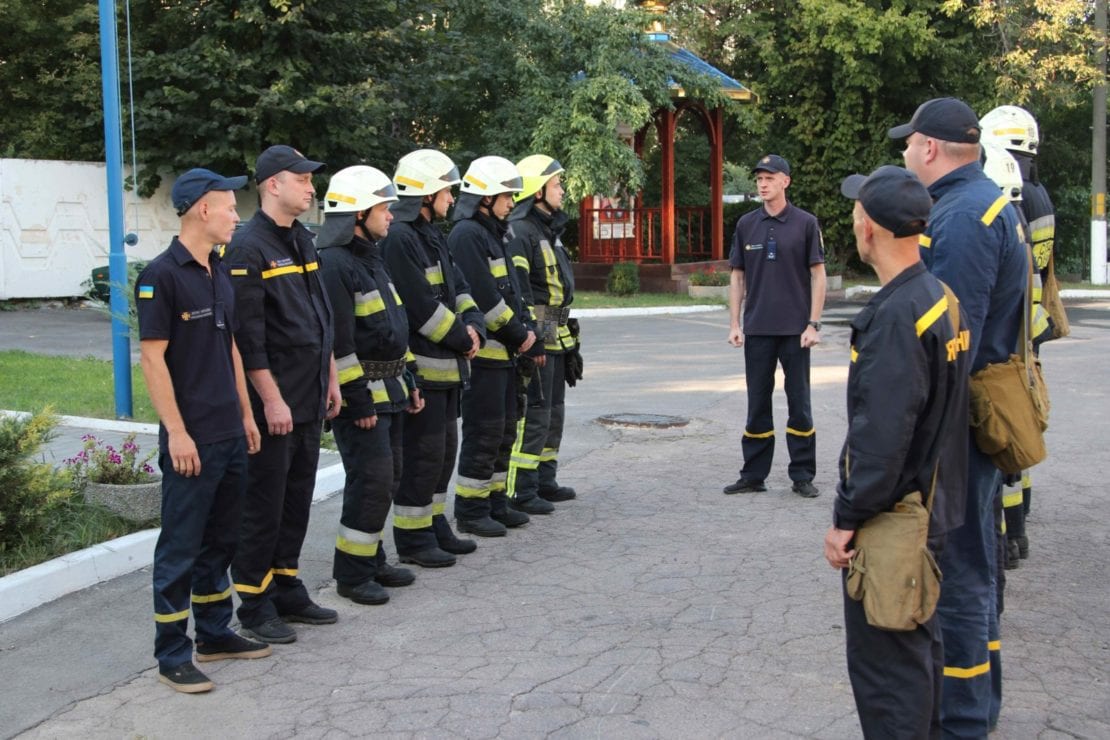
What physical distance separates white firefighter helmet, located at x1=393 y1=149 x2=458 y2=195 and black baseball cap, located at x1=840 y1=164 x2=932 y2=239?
10.9ft

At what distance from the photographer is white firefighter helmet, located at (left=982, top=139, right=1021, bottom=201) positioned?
5031mm

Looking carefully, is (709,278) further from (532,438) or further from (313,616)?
(313,616)

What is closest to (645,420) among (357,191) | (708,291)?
(357,191)

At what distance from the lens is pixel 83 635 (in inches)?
205

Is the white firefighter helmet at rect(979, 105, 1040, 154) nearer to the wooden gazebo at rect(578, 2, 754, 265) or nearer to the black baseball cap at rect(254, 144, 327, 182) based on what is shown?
the black baseball cap at rect(254, 144, 327, 182)

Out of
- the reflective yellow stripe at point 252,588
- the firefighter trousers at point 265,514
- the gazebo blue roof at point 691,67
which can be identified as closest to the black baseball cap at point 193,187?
the firefighter trousers at point 265,514

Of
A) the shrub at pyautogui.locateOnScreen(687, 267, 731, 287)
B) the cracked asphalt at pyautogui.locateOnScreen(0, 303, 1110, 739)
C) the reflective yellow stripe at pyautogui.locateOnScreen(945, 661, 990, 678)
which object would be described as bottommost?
the cracked asphalt at pyautogui.locateOnScreen(0, 303, 1110, 739)

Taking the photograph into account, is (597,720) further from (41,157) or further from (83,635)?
(41,157)

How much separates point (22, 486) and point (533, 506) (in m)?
3.08

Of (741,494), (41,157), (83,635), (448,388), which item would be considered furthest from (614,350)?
(41,157)

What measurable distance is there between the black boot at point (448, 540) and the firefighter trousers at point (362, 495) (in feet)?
2.84

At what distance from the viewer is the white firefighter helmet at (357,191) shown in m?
5.68

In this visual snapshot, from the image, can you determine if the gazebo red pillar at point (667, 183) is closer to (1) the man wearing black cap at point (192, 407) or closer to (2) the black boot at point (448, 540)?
(2) the black boot at point (448, 540)

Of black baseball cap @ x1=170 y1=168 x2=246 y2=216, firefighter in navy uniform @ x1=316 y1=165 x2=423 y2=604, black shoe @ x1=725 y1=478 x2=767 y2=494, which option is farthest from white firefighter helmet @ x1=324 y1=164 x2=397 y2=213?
black shoe @ x1=725 y1=478 x2=767 y2=494
